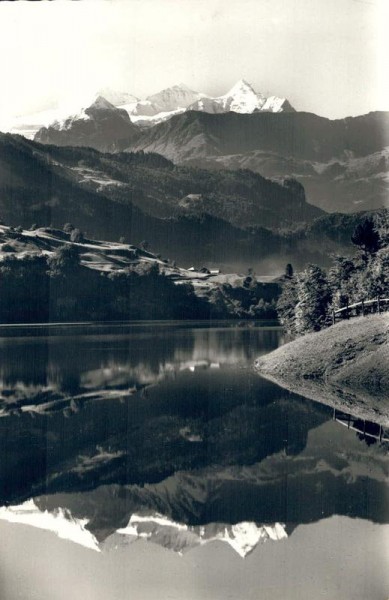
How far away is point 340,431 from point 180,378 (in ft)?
89.7

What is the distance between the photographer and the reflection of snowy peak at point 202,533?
81.3 ft

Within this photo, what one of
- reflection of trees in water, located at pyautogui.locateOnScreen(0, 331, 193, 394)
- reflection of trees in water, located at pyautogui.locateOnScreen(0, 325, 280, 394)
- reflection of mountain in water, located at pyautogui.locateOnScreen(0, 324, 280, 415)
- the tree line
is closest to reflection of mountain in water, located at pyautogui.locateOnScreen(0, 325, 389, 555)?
reflection of mountain in water, located at pyautogui.locateOnScreen(0, 324, 280, 415)

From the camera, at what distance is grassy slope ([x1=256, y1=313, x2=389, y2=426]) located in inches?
2035

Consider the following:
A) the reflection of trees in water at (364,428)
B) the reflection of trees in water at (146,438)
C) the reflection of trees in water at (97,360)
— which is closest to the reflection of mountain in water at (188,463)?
the reflection of trees in water at (146,438)

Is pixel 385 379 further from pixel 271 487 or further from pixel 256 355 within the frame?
pixel 256 355

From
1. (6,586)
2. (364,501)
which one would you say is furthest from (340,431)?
(6,586)

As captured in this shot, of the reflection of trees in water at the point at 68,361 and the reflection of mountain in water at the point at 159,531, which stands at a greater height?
the reflection of trees in water at the point at 68,361

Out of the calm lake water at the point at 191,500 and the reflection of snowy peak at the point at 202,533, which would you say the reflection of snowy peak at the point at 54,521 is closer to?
the calm lake water at the point at 191,500

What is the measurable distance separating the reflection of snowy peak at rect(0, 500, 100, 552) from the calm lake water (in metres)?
0.05

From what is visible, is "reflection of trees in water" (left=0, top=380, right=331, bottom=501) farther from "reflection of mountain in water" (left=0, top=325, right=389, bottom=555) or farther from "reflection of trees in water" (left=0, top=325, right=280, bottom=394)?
"reflection of trees in water" (left=0, top=325, right=280, bottom=394)

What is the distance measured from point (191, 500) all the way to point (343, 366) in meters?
32.8

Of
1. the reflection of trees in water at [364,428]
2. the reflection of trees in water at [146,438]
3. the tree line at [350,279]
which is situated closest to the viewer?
the reflection of trees in water at [146,438]

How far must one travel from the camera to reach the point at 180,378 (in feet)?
219

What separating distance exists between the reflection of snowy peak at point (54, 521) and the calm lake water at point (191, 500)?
0.05 meters
